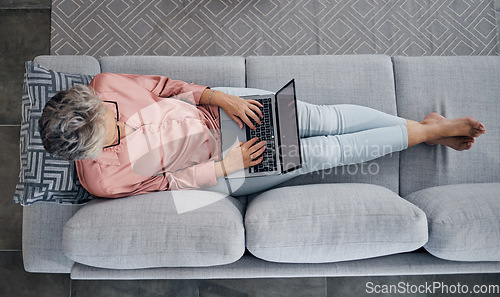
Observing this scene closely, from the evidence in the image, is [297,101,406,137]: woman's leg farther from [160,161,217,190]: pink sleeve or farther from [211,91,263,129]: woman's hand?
[160,161,217,190]: pink sleeve

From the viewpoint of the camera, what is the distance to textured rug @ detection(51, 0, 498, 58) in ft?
6.62

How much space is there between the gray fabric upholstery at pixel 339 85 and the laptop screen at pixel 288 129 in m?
0.15

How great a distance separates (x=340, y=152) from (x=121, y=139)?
822 mm

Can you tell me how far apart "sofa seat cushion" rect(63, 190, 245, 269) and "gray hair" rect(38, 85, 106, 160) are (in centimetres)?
24

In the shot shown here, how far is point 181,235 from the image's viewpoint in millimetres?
Answer: 1239

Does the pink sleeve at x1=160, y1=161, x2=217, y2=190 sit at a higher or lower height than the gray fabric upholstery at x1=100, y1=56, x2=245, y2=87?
lower

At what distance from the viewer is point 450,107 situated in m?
1.58

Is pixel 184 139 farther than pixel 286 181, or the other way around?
pixel 286 181

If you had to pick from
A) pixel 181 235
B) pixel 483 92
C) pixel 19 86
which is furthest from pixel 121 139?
pixel 483 92

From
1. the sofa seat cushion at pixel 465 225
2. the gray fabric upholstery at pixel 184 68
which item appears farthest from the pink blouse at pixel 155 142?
the sofa seat cushion at pixel 465 225

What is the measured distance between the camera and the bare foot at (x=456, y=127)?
149cm

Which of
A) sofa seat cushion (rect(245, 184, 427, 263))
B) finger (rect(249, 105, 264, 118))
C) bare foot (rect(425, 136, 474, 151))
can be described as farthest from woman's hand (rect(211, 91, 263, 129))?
bare foot (rect(425, 136, 474, 151))

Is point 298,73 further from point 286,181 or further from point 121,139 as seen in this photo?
point 121,139

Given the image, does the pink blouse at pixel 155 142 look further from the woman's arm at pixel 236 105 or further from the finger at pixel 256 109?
the finger at pixel 256 109
